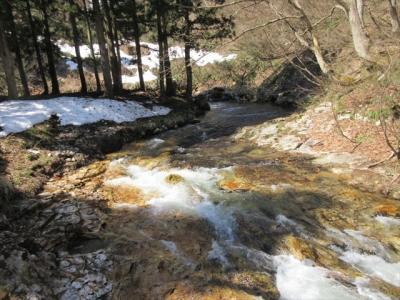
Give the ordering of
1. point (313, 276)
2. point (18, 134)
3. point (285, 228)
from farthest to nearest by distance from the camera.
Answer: point (18, 134) < point (285, 228) < point (313, 276)

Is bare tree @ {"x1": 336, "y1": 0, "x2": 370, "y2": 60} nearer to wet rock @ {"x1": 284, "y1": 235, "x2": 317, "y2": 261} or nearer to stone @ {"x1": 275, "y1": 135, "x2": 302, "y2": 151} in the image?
wet rock @ {"x1": 284, "y1": 235, "x2": 317, "y2": 261}

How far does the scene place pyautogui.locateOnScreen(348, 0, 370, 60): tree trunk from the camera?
6.75 meters

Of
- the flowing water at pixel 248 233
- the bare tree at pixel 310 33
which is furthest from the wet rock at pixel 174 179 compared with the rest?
the bare tree at pixel 310 33

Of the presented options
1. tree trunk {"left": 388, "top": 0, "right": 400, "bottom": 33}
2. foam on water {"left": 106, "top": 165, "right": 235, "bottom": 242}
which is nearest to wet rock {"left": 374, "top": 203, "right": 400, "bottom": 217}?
foam on water {"left": 106, "top": 165, "right": 235, "bottom": 242}

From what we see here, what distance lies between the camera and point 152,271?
5.45 meters

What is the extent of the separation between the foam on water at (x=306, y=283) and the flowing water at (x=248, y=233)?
1 cm

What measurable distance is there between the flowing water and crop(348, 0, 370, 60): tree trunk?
9.42ft

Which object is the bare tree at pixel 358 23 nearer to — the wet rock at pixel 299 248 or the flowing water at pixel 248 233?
the flowing water at pixel 248 233

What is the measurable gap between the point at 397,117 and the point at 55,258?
8741 mm

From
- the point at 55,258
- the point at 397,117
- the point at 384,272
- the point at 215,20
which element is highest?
the point at 215,20

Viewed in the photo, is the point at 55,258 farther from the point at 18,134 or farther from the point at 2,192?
the point at 18,134

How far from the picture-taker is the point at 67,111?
551 inches

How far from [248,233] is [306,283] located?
4.91 ft

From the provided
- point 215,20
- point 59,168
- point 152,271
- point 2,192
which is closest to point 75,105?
point 59,168
